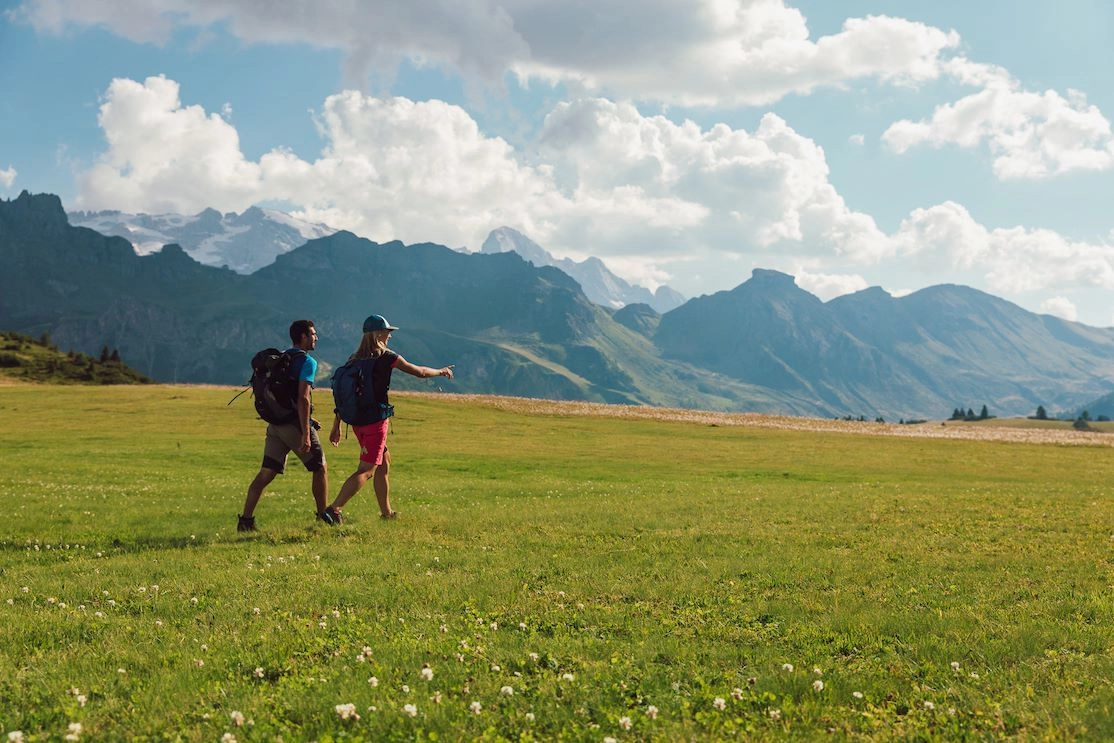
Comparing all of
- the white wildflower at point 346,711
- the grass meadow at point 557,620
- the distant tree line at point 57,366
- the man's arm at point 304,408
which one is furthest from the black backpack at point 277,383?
the distant tree line at point 57,366

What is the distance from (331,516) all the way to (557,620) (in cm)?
835

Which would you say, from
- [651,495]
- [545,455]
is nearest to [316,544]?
[651,495]

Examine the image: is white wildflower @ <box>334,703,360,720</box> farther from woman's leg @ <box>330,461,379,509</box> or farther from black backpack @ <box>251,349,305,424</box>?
woman's leg @ <box>330,461,379,509</box>

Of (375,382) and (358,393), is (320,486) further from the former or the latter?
(375,382)

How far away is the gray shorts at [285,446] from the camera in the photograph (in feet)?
49.6

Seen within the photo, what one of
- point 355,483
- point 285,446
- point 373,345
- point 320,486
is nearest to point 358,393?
point 373,345

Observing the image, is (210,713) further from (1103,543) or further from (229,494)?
(229,494)

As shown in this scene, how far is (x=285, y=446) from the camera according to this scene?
15297 millimetres

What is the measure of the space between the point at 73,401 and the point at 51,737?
3305 inches

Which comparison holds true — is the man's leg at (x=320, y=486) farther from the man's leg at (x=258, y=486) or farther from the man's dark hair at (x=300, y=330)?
the man's dark hair at (x=300, y=330)

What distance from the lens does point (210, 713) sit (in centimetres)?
647

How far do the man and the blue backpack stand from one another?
66 cm

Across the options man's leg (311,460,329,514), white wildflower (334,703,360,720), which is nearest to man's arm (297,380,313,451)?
man's leg (311,460,329,514)

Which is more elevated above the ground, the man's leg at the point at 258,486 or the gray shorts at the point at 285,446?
the gray shorts at the point at 285,446
